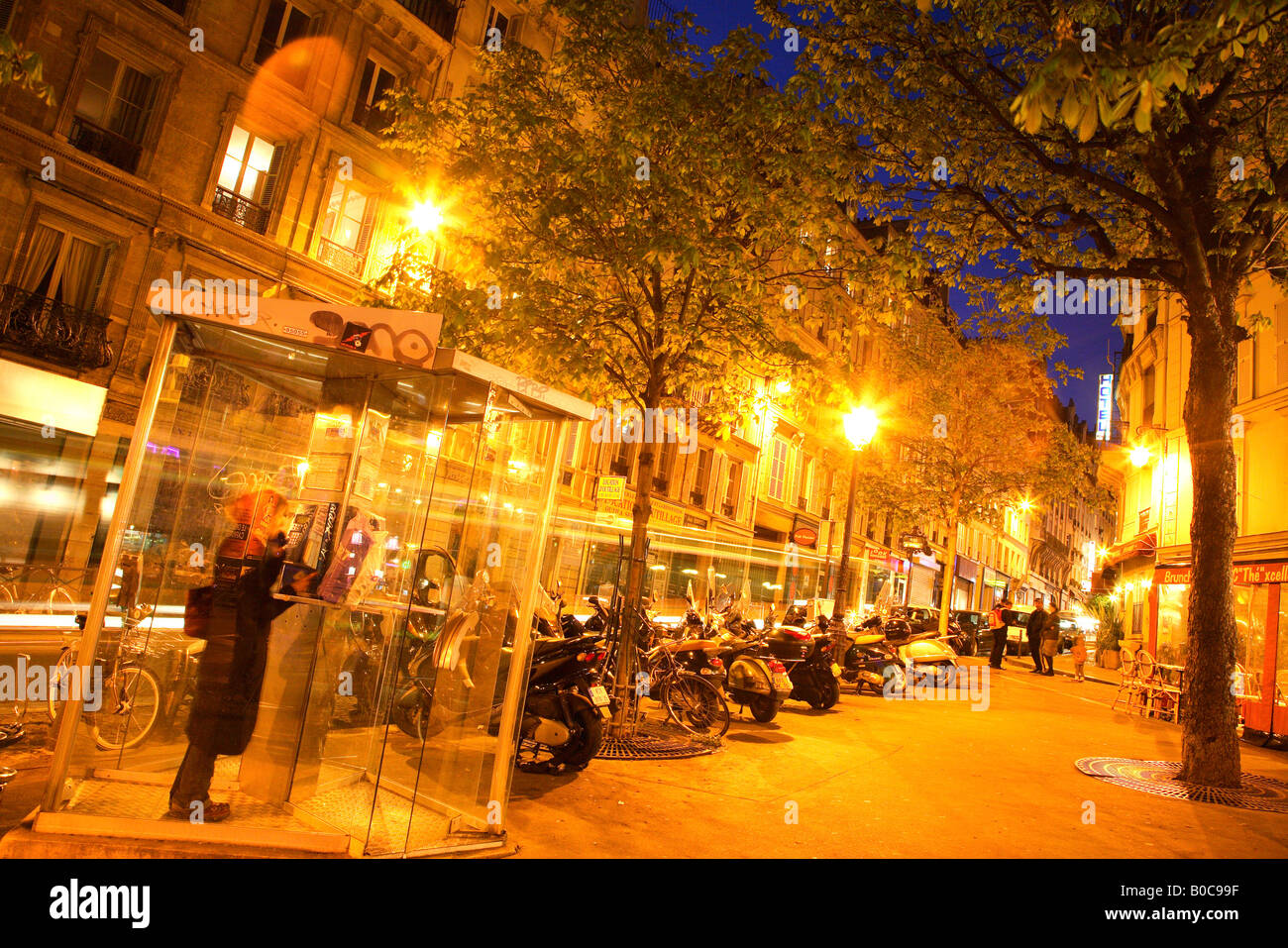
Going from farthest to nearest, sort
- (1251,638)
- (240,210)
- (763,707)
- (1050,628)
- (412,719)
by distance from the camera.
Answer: (1050,628), (240,210), (1251,638), (763,707), (412,719)

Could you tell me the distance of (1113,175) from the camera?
10539 millimetres

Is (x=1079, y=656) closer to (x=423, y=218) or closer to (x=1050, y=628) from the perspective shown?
(x=1050, y=628)

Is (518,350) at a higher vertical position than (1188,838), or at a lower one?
higher

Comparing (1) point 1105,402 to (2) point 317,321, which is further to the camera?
(1) point 1105,402

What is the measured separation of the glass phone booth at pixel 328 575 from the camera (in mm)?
4488

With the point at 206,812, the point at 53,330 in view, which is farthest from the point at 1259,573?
the point at 53,330

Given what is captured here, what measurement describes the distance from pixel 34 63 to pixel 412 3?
17.3 metres

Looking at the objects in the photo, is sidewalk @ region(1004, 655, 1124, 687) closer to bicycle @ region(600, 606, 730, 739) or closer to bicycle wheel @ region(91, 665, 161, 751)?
bicycle @ region(600, 606, 730, 739)

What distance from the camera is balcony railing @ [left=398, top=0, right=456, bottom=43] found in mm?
20719

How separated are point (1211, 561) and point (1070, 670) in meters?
21.6

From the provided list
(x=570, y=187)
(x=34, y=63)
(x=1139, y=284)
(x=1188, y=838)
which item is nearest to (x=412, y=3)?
(x=570, y=187)
